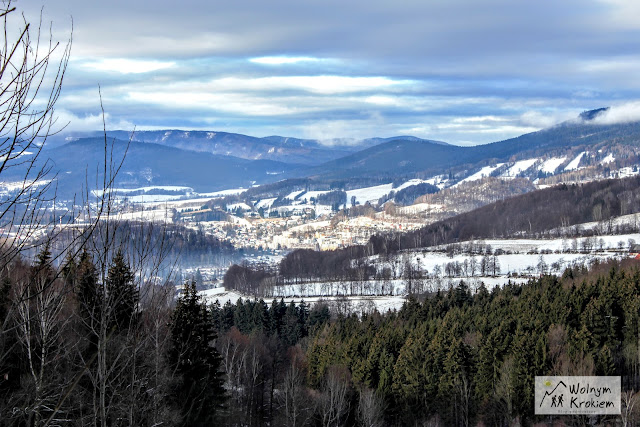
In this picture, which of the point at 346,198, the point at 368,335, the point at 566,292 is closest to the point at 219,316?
the point at 368,335

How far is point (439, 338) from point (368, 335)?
438cm

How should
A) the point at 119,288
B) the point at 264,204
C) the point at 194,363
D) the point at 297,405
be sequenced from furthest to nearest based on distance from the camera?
the point at 264,204
the point at 297,405
the point at 194,363
the point at 119,288

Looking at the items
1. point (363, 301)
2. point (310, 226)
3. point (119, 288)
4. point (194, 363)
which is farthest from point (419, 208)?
point (119, 288)

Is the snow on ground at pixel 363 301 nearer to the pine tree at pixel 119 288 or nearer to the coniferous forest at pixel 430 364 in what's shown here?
the coniferous forest at pixel 430 364

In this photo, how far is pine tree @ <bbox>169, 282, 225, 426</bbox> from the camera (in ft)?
43.6

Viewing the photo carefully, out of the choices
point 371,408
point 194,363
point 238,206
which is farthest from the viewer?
point 238,206

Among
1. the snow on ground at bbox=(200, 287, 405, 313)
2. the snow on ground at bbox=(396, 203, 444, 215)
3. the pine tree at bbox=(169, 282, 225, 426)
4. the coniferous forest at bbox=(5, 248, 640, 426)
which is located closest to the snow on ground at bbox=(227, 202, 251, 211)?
the snow on ground at bbox=(396, 203, 444, 215)

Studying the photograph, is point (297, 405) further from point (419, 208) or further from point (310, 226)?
point (419, 208)

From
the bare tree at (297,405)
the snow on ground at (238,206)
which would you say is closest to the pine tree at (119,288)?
the bare tree at (297,405)

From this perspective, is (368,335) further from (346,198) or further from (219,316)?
(346,198)

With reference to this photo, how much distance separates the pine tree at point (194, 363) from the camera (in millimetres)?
13297

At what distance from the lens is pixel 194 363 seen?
13648 mm

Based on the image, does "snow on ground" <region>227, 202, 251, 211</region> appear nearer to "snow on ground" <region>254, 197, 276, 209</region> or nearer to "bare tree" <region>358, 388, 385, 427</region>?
"snow on ground" <region>254, 197, 276, 209</region>

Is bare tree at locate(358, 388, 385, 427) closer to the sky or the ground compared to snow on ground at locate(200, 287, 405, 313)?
closer to the ground
